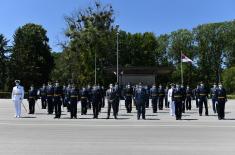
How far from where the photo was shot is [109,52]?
275 ft

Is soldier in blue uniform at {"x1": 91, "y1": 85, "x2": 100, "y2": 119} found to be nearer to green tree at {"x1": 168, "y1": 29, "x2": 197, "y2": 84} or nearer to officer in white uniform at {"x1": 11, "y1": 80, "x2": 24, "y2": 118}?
officer in white uniform at {"x1": 11, "y1": 80, "x2": 24, "y2": 118}

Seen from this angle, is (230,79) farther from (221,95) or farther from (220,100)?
(220,100)

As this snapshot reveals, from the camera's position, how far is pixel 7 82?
8969 centimetres

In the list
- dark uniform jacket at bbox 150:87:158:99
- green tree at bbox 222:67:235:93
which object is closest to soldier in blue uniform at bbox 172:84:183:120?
dark uniform jacket at bbox 150:87:158:99

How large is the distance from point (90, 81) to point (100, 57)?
437 centimetres

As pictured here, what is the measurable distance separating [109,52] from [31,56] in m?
20.5

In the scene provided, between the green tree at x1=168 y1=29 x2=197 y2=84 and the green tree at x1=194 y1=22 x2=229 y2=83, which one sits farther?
the green tree at x1=168 y1=29 x2=197 y2=84

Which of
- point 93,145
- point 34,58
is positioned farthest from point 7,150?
point 34,58

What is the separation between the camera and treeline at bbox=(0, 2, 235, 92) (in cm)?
7431

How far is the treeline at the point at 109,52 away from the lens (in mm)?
74312

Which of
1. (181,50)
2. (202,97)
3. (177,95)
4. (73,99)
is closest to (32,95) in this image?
(73,99)

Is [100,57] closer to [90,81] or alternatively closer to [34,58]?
[90,81]

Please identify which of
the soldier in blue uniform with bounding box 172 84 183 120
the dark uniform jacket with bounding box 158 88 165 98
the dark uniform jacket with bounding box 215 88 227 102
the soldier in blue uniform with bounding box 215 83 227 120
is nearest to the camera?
the soldier in blue uniform with bounding box 172 84 183 120

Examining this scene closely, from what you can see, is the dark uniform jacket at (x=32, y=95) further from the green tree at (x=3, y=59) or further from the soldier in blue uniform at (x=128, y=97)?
the green tree at (x=3, y=59)
